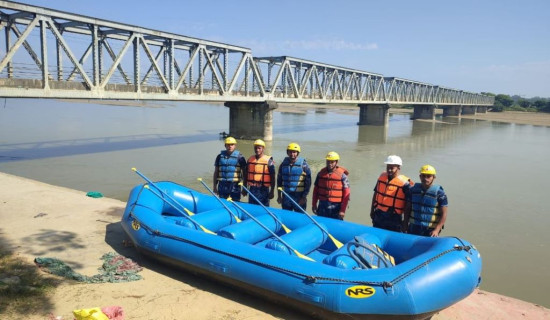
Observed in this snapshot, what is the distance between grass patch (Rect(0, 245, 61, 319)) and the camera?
398cm

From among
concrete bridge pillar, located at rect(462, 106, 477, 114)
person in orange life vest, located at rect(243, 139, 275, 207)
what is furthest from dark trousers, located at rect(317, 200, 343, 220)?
concrete bridge pillar, located at rect(462, 106, 477, 114)

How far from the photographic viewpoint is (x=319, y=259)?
5234 mm

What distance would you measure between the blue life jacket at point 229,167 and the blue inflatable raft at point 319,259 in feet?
2.27

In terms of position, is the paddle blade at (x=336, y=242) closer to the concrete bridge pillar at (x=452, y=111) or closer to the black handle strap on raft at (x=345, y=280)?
the black handle strap on raft at (x=345, y=280)

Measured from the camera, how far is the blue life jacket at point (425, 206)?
15.7 feet

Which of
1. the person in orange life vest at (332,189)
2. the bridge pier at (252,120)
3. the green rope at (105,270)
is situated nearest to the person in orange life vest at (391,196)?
the person in orange life vest at (332,189)

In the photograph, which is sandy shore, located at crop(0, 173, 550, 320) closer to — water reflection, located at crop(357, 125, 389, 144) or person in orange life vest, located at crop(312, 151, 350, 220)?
person in orange life vest, located at crop(312, 151, 350, 220)

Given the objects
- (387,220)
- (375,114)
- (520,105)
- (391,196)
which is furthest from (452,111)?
(391,196)

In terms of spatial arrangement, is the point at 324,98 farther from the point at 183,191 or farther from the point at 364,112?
the point at 183,191

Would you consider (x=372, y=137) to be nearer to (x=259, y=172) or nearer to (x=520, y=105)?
(x=259, y=172)

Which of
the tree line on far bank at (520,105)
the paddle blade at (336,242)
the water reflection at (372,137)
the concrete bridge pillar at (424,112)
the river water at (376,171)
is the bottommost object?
the river water at (376,171)

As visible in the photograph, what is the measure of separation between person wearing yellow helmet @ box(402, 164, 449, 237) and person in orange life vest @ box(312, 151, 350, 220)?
991mm

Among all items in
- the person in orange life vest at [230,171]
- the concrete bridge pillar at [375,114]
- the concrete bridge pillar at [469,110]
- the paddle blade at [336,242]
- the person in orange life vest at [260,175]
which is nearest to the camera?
the paddle blade at [336,242]

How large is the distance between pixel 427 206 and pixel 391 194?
1.67 feet
